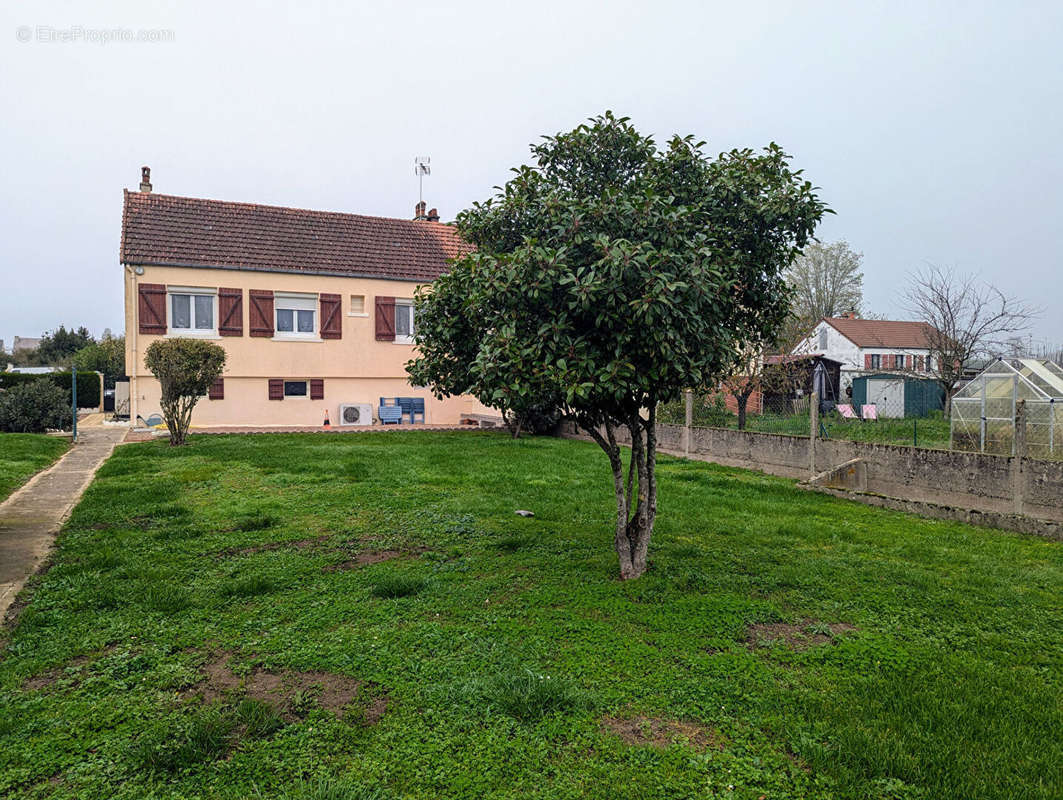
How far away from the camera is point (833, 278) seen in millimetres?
45750

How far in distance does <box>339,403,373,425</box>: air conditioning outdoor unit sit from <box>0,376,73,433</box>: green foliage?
8097mm

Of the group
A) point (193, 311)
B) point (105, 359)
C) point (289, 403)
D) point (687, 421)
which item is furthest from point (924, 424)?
point (105, 359)

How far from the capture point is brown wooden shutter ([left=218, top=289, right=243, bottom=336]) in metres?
20.8

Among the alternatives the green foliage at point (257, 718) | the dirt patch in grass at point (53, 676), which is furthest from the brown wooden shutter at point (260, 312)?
the green foliage at point (257, 718)

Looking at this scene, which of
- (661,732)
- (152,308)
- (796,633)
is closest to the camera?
(661,732)

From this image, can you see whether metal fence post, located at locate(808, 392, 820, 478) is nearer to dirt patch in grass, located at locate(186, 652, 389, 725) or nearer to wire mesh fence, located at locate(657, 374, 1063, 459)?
wire mesh fence, located at locate(657, 374, 1063, 459)

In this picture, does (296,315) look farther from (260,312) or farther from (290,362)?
(290,362)

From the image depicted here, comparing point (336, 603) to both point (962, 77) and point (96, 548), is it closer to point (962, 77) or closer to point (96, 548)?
point (96, 548)

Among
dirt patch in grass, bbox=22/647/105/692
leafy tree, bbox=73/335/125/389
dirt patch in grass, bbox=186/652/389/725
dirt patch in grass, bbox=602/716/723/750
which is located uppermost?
leafy tree, bbox=73/335/125/389

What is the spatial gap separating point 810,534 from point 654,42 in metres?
9.10

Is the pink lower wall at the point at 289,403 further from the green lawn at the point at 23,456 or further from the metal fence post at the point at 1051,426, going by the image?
the metal fence post at the point at 1051,426

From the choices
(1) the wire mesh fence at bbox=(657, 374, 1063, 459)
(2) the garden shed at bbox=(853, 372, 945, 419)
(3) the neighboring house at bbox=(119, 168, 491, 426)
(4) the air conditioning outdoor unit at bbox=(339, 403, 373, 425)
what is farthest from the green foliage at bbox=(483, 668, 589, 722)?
(2) the garden shed at bbox=(853, 372, 945, 419)

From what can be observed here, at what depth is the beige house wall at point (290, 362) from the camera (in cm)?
2000

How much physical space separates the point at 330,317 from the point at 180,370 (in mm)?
8396
